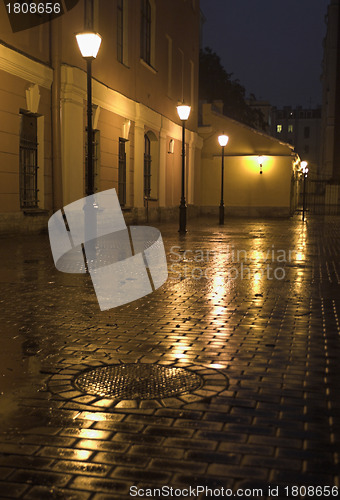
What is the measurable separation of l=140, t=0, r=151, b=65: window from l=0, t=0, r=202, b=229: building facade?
0.14 feet

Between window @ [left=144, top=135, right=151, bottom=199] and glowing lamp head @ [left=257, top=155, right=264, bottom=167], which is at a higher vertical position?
glowing lamp head @ [left=257, top=155, right=264, bottom=167]

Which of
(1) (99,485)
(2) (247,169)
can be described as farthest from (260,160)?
(1) (99,485)

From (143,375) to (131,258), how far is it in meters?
7.84

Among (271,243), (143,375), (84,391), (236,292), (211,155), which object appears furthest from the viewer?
(211,155)

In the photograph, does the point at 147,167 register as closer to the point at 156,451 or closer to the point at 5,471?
the point at 156,451

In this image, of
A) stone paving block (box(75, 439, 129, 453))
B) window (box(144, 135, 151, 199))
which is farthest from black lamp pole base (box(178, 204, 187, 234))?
stone paving block (box(75, 439, 129, 453))

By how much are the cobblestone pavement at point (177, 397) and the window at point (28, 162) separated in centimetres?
832

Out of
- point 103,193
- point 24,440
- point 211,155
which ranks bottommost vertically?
point 24,440

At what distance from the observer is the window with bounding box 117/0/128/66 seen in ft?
75.9

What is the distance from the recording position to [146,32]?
87.6ft

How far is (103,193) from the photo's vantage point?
70.5 feet

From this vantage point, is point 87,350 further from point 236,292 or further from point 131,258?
point 131,258

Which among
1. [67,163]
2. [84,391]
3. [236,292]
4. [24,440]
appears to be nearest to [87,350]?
[84,391]

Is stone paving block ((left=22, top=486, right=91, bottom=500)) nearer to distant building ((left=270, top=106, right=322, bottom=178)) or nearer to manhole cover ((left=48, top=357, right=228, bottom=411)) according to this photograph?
manhole cover ((left=48, top=357, right=228, bottom=411))
